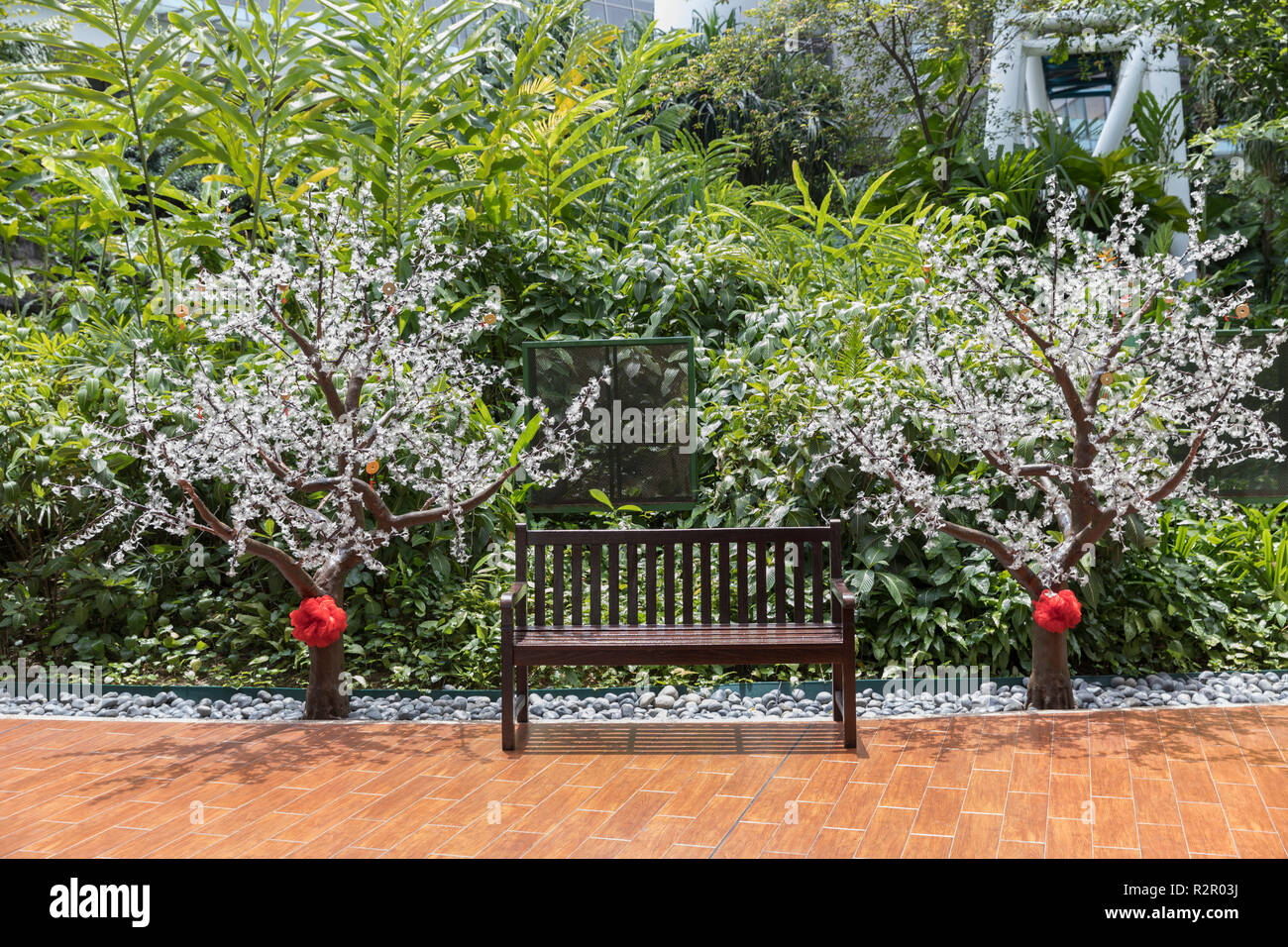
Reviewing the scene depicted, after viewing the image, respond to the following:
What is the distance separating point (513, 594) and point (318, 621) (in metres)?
0.78

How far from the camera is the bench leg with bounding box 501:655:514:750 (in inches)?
147

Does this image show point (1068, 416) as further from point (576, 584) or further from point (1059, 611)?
point (576, 584)

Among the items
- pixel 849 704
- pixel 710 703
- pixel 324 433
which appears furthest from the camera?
pixel 710 703

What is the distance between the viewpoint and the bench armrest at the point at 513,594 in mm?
3719

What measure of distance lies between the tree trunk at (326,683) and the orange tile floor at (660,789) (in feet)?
0.51

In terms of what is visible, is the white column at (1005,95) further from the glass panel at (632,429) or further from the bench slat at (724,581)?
the bench slat at (724,581)

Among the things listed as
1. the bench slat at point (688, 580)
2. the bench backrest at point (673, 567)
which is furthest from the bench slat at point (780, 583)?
the bench slat at point (688, 580)

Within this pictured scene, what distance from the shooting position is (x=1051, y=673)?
407cm

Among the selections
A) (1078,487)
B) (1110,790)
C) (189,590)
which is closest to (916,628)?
(1078,487)

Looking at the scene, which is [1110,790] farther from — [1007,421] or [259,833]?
[259,833]

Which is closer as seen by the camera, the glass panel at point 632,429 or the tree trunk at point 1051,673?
the tree trunk at point 1051,673

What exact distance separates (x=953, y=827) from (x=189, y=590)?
4048 mm

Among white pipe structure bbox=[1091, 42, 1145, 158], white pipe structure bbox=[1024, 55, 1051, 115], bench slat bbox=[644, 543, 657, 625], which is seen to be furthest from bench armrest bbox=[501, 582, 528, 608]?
white pipe structure bbox=[1024, 55, 1051, 115]

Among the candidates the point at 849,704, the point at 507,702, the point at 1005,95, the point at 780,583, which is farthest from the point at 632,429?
the point at 1005,95
